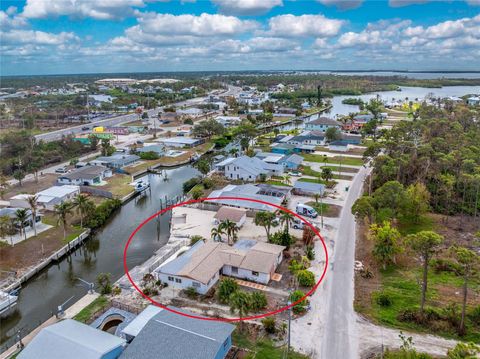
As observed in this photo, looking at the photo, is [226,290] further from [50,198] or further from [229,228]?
[50,198]

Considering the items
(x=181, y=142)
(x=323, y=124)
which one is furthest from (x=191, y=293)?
(x=323, y=124)

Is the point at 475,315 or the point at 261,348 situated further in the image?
the point at 475,315

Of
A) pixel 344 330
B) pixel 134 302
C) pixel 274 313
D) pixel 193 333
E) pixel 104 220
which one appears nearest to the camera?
pixel 193 333

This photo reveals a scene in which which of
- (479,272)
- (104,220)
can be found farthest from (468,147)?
(104,220)

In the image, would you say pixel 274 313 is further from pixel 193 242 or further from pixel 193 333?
pixel 193 242

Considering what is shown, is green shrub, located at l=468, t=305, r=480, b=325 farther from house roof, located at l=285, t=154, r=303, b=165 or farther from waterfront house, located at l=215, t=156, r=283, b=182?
house roof, located at l=285, t=154, r=303, b=165

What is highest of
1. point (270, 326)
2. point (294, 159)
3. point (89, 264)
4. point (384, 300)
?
point (294, 159)
